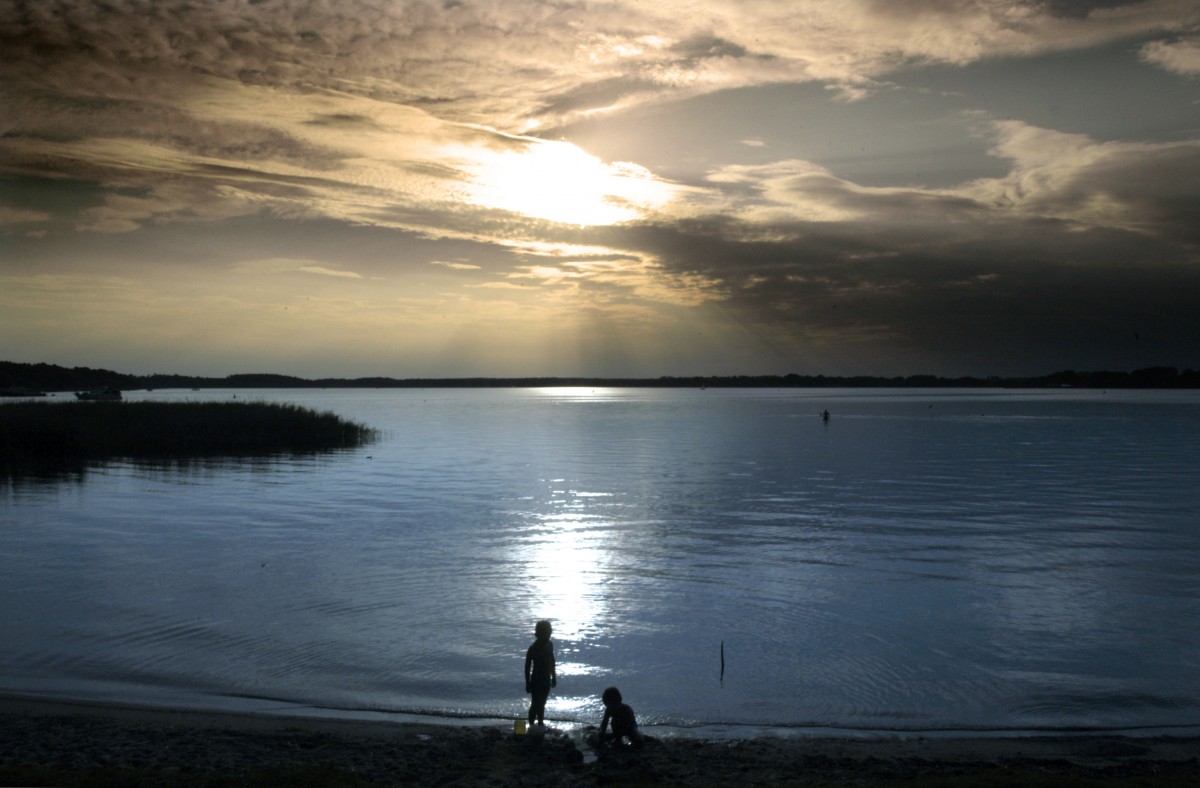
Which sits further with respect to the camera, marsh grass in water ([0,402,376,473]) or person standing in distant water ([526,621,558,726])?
marsh grass in water ([0,402,376,473])

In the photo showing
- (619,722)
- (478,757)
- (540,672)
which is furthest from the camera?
(540,672)

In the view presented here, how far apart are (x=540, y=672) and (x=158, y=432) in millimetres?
64219

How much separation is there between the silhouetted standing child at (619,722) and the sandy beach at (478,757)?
0.26 meters

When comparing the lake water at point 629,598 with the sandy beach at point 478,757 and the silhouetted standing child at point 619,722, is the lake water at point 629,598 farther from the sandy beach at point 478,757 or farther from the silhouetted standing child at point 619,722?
the silhouetted standing child at point 619,722

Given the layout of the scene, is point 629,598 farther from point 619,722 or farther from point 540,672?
point 619,722

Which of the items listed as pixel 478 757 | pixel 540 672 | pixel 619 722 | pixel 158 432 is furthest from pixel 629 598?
pixel 158 432

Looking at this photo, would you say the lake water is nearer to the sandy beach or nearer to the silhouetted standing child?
the sandy beach

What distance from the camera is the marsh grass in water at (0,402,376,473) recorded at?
196 feet

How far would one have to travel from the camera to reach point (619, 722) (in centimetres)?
1246

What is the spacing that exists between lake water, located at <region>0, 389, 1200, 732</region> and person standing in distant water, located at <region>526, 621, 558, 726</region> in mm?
1005

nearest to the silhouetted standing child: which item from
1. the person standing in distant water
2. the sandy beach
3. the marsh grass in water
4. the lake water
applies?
the sandy beach

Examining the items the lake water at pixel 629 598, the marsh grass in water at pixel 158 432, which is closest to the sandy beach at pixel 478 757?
the lake water at pixel 629 598

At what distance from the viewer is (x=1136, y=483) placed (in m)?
48.7

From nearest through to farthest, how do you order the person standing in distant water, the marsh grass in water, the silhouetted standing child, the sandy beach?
1. the sandy beach
2. the silhouetted standing child
3. the person standing in distant water
4. the marsh grass in water
